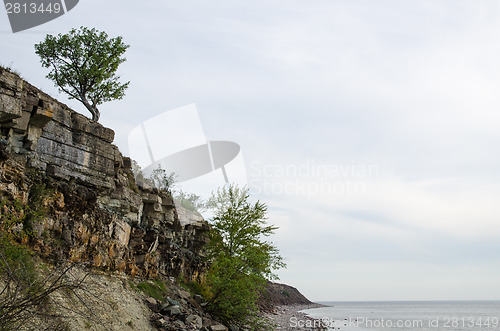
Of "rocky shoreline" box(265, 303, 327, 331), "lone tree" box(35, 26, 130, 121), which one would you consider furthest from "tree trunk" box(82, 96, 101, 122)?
"rocky shoreline" box(265, 303, 327, 331)

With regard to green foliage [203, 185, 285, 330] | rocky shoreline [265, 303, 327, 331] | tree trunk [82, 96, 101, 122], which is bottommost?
rocky shoreline [265, 303, 327, 331]

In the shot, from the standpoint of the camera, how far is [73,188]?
22297mm

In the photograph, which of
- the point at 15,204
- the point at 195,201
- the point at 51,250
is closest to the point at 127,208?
the point at 51,250

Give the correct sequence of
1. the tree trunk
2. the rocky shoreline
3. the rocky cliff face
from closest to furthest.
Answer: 1. the rocky cliff face
2. the tree trunk
3. the rocky shoreline

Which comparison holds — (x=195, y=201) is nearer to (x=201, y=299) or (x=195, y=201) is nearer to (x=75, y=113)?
(x=201, y=299)

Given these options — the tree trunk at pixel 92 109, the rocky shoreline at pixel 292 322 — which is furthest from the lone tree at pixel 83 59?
the rocky shoreline at pixel 292 322

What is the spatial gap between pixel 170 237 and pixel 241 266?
611 centimetres

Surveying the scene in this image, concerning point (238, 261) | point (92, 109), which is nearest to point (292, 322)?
point (238, 261)

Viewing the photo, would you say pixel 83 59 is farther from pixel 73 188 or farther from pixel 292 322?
pixel 292 322

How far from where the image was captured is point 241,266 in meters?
30.9

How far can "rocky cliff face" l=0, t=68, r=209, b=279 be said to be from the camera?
18.8 m

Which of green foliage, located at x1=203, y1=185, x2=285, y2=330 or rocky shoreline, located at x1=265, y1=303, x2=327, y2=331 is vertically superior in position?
green foliage, located at x1=203, y1=185, x2=285, y2=330

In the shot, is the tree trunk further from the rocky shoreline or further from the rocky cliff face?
the rocky shoreline

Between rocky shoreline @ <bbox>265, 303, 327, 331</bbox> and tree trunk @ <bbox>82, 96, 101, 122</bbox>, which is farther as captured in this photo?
rocky shoreline @ <bbox>265, 303, 327, 331</bbox>
